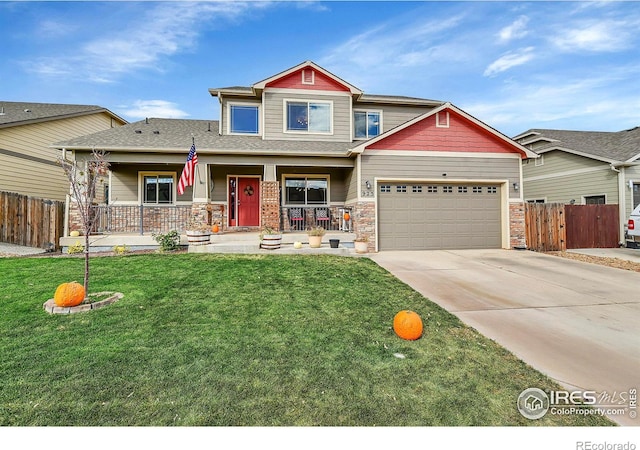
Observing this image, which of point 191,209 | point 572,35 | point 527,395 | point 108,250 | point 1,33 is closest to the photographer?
point 527,395

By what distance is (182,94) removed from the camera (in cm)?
1667

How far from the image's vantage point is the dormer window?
1263 centimetres

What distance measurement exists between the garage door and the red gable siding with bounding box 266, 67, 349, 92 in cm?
551

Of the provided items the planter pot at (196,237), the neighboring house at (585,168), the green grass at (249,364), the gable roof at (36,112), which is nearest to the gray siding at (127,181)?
the gable roof at (36,112)

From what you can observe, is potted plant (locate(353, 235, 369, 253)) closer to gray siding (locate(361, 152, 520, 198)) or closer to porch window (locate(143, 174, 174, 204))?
gray siding (locate(361, 152, 520, 198))

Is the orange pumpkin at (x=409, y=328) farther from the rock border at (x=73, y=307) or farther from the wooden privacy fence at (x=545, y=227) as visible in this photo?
the wooden privacy fence at (x=545, y=227)

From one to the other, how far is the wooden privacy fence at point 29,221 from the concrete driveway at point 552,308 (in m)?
10.8

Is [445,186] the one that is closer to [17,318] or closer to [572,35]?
[572,35]

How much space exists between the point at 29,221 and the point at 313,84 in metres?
11.7

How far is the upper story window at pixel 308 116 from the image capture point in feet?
41.5

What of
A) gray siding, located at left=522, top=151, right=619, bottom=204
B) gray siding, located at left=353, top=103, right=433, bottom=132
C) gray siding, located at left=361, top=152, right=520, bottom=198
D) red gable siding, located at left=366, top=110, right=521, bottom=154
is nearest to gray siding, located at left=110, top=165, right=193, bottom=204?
gray siding, located at left=361, top=152, right=520, bottom=198

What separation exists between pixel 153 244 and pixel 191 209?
2181mm

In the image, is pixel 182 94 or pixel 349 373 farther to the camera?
pixel 182 94

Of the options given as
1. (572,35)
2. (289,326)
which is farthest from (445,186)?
A: (289,326)
